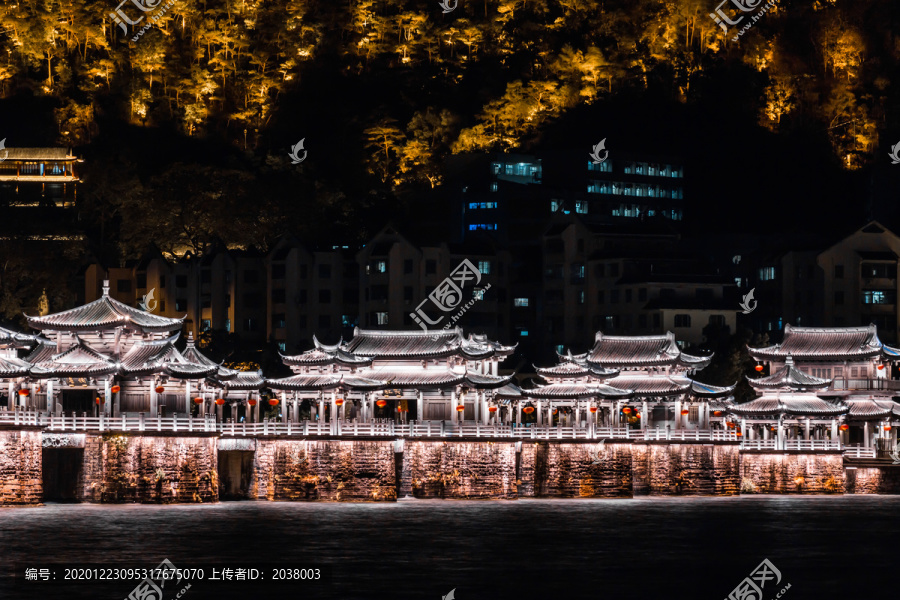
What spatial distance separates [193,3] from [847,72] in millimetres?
61104

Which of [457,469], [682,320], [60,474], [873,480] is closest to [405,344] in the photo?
[457,469]

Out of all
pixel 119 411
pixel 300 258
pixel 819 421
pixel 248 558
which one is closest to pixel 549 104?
pixel 300 258

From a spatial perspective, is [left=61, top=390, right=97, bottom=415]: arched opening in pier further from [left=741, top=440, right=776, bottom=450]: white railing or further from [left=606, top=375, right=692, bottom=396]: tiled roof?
[left=741, top=440, right=776, bottom=450]: white railing

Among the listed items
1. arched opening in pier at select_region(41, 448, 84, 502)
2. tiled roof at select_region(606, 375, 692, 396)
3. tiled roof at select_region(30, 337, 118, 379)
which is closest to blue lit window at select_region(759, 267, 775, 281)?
tiled roof at select_region(606, 375, 692, 396)

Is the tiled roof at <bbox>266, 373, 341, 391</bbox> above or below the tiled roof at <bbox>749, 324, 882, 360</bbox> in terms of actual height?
below

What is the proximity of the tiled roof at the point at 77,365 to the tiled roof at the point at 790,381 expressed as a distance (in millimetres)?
35829

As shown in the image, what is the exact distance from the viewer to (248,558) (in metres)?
55.3

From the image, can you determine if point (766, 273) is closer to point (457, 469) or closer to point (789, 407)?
point (789, 407)

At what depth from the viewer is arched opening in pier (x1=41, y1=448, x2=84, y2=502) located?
237 feet

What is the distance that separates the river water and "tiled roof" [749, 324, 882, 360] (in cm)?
1807

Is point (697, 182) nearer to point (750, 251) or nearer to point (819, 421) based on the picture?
point (750, 251)

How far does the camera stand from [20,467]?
65438 millimetres

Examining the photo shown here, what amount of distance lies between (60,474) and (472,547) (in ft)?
78.4

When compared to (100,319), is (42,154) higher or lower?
higher
